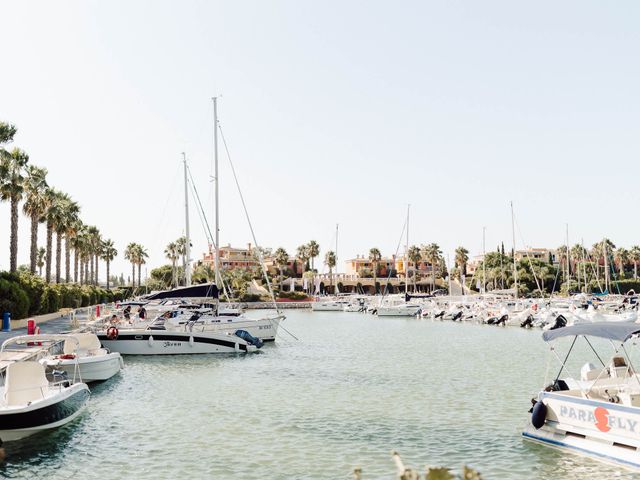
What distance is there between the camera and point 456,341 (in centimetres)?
4731

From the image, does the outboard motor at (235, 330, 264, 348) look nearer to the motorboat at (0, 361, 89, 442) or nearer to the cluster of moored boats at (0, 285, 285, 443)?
the cluster of moored boats at (0, 285, 285, 443)

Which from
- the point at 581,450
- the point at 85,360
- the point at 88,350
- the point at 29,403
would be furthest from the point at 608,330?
the point at 88,350

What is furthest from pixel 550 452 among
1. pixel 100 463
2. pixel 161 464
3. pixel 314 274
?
pixel 314 274

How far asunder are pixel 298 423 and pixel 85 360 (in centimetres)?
969

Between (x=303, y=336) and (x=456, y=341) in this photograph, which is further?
(x=303, y=336)

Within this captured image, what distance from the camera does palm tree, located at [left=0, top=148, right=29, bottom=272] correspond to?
4941 cm

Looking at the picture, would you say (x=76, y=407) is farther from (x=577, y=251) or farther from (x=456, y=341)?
(x=577, y=251)

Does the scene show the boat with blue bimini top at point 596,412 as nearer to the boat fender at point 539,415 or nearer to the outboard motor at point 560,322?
the boat fender at point 539,415

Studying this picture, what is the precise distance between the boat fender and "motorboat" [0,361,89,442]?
1180cm

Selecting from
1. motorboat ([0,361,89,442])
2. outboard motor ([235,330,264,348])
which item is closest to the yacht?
motorboat ([0,361,89,442])

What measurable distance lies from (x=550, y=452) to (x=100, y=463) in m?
10.1

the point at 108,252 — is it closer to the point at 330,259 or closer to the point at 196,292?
the point at 330,259

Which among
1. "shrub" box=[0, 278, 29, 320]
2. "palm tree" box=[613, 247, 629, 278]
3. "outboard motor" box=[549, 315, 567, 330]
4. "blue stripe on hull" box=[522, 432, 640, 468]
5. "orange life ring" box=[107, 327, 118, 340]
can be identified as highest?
"palm tree" box=[613, 247, 629, 278]

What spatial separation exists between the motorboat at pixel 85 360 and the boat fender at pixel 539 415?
562 inches
